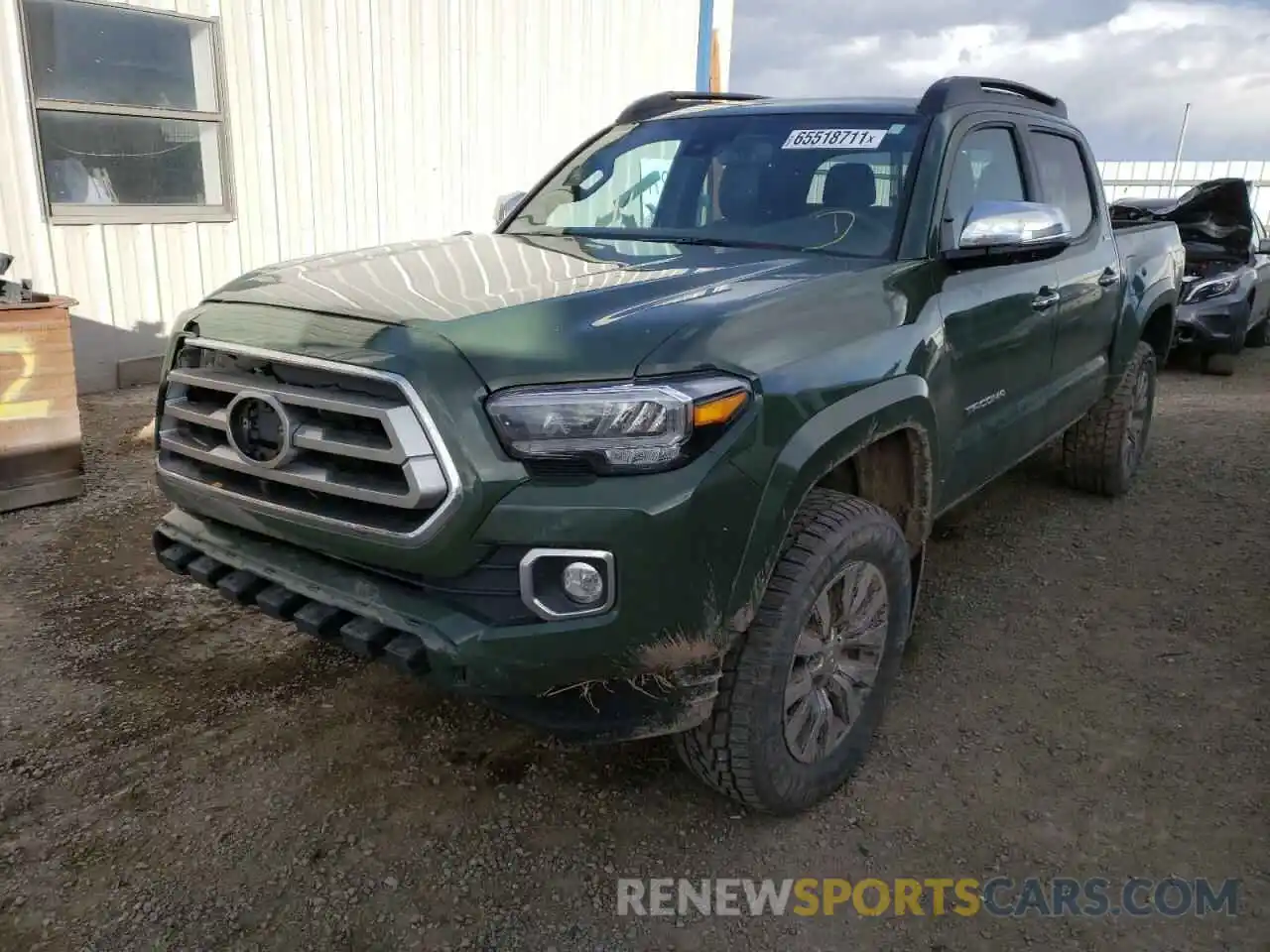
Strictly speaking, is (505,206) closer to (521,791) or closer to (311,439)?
(311,439)

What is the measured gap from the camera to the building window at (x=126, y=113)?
250 inches

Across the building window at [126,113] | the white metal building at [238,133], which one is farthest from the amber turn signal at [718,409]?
the building window at [126,113]

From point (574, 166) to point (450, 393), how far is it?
2.28 m

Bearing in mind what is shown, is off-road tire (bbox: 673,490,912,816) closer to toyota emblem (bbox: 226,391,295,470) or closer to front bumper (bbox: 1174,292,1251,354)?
toyota emblem (bbox: 226,391,295,470)

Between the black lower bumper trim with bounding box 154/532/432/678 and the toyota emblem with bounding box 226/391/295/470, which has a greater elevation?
the toyota emblem with bounding box 226/391/295/470

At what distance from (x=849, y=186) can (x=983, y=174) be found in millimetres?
651

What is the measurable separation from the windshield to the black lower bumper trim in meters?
1.67

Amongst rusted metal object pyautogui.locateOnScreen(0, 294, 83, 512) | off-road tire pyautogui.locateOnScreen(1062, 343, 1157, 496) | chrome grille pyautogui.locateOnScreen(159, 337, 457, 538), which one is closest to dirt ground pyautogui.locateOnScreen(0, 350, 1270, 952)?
rusted metal object pyautogui.locateOnScreen(0, 294, 83, 512)

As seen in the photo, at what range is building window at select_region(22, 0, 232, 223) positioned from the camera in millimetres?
6348

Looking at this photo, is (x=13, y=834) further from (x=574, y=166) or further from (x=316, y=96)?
(x=316, y=96)

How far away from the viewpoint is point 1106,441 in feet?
16.9

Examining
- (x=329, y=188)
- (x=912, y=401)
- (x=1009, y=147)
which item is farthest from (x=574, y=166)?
(x=329, y=188)

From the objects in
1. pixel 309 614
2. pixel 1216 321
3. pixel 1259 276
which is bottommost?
pixel 309 614

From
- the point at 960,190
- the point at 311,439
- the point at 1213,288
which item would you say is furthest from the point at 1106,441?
the point at 1213,288
